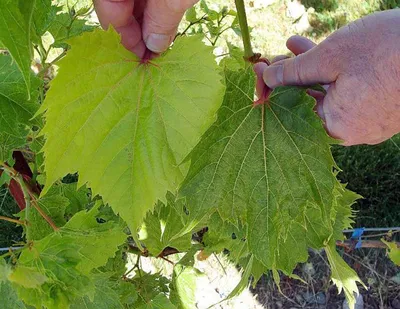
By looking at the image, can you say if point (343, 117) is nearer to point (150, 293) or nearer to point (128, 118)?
point (128, 118)

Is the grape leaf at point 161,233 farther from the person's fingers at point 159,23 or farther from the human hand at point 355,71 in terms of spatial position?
the person's fingers at point 159,23

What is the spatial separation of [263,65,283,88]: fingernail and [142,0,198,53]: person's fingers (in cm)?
19

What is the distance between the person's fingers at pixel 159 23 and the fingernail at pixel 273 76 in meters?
0.19

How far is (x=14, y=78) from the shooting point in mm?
959

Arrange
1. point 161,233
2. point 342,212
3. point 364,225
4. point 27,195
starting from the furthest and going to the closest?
point 364,225 → point 161,233 → point 342,212 → point 27,195

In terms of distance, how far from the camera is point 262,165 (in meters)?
0.80

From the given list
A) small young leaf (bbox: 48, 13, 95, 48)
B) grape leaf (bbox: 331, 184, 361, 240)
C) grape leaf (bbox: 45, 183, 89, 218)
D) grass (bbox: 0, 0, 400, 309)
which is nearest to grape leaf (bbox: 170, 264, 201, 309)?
grape leaf (bbox: 45, 183, 89, 218)

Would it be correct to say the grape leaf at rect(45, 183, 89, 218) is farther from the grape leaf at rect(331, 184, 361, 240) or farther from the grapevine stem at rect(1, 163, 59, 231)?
the grape leaf at rect(331, 184, 361, 240)

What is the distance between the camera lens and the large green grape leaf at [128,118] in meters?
0.69

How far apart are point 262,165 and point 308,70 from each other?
204 millimetres

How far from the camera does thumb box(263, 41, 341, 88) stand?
2.94 ft

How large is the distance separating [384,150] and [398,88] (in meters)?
1.58

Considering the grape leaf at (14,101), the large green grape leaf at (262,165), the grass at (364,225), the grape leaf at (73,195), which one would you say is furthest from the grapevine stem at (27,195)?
the grass at (364,225)

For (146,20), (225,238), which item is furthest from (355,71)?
(225,238)
